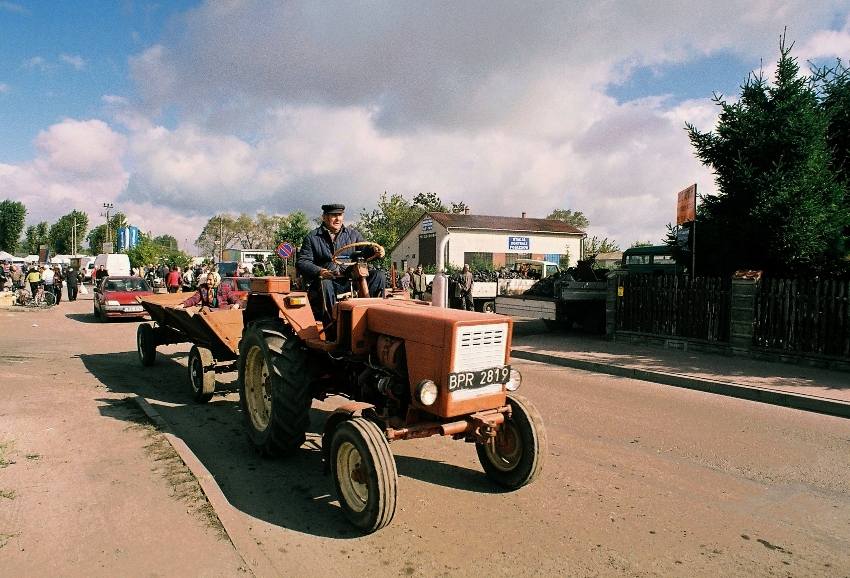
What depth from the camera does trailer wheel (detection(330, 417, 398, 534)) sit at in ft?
11.5

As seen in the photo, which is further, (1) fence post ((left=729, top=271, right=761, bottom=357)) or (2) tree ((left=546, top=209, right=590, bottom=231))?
(2) tree ((left=546, top=209, right=590, bottom=231))

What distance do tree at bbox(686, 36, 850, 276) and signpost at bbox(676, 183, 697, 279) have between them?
676mm

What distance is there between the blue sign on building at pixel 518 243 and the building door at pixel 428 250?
628cm

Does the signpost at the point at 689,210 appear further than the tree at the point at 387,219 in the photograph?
No

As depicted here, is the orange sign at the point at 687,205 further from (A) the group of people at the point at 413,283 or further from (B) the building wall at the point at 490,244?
(B) the building wall at the point at 490,244

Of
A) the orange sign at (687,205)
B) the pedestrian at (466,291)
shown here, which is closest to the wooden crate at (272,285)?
the orange sign at (687,205)

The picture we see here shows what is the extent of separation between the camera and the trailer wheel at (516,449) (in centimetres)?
419

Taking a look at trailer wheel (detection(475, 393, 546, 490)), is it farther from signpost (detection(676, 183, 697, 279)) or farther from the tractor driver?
signpost (detection(676, 183, 697, 279))

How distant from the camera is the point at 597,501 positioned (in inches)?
168

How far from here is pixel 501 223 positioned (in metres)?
46.2

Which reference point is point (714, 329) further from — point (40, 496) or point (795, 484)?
point (40, 496)

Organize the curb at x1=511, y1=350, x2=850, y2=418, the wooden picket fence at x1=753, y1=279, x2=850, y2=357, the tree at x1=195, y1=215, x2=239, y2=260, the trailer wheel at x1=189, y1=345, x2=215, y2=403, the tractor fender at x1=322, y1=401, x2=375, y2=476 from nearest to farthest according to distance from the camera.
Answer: the tractor fender at x1=322, y1=401, x2=375, y2=476 < the trailer wheel at x1=189, y1=345, x2=215, y2=403 < the curb at x1=511, y1=350, x2=850, y2=418 < the wooden picket fence at x1=753, y1=279, x2=850, y2=357 < the tree at x1=195, y1=215, x2=239, y2=260

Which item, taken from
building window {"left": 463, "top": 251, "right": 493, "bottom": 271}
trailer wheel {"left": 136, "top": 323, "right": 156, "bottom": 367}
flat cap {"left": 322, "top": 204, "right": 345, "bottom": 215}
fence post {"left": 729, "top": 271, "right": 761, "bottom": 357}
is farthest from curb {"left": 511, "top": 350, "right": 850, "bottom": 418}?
building window {"left": 463, "top": 251, "right": 493, "bottom": 271}

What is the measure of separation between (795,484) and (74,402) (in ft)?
25.8
